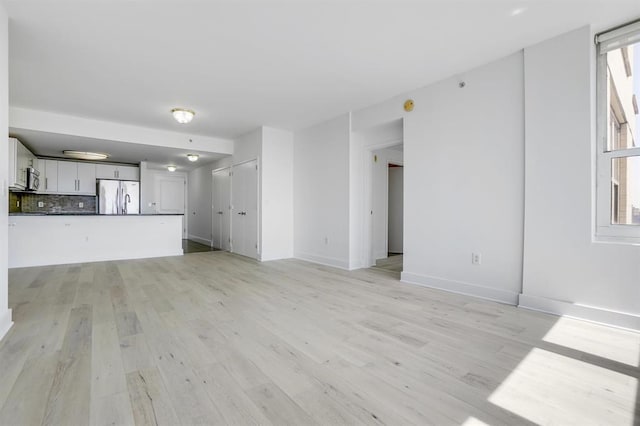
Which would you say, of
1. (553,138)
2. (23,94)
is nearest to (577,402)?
(553,138)

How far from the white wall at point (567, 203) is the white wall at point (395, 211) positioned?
3983 millimetres

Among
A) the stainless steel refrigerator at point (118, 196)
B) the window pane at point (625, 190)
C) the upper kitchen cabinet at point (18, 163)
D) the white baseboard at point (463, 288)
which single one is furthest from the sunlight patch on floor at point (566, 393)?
the stainless steel refrigerator at point (118, 196)

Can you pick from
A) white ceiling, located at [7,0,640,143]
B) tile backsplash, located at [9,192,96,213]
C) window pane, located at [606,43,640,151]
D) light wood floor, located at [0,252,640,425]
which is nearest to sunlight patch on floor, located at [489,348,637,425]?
light wood floor, located at [0,252,640,425]

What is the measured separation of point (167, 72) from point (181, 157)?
4.19m

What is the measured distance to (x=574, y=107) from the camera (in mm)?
2723

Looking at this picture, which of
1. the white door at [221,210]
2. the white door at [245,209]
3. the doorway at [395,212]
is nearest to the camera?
the white door at [245,209]

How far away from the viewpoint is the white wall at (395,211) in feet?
23.0

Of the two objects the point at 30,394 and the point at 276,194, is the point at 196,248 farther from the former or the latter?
the point at 30,394

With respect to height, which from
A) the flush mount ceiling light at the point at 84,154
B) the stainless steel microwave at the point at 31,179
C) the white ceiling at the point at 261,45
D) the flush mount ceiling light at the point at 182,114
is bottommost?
the stainless steel microwave at the point at 31,179

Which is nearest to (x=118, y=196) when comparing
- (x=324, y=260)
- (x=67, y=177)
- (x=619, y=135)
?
(x=67, y=177)

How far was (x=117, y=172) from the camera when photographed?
8.33 metres

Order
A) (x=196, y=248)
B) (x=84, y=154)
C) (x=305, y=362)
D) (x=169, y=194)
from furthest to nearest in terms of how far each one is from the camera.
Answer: (x=169, y=194)
(x=196, y=248)
(x=84, y=154)
(x=305, y=362)

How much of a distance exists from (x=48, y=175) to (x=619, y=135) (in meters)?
10.3

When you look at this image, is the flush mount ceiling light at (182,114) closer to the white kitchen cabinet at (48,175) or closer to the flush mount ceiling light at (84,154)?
the flush mount ceiling light at (84,154)
